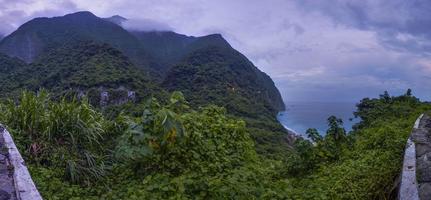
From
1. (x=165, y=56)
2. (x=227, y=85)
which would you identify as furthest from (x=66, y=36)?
(x=227, y=85)

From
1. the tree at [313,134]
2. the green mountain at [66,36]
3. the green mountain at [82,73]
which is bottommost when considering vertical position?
the tree at [313,134]

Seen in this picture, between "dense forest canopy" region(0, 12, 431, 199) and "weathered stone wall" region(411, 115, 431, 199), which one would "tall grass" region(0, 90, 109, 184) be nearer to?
"dense forest canopy" region(0, 12, 431, 199)

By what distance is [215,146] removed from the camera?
17.6 ft

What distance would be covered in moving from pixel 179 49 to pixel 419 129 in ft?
337

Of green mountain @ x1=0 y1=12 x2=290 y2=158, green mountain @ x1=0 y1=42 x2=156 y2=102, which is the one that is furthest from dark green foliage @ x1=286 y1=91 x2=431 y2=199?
green mountain @ x1=0 y1=42 x2=156 y2=102

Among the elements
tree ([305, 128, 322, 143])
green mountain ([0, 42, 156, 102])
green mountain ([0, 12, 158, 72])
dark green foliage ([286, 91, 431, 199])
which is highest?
green mountain ([0, 12, 158, 72])

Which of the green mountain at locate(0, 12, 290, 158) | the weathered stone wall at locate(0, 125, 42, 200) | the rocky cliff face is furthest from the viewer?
the rocky cliff face

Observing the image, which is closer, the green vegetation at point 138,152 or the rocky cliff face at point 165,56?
the green vegetation at point 138,152

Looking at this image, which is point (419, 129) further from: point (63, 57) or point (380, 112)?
point (63, 57)

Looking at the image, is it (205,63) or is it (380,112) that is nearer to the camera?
(380,112)

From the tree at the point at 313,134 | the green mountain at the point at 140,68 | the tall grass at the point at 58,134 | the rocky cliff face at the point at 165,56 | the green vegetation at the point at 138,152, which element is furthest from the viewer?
the rocky cliff face at the point at 165,56

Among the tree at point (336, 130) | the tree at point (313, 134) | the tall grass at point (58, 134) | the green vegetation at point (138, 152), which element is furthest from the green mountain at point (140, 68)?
the tree at point (336, 130)

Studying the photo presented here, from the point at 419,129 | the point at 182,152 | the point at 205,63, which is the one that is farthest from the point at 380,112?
the point at 205,63

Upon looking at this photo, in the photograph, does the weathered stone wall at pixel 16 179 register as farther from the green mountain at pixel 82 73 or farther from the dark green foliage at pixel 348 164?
the green mountain at pixel 82 73
